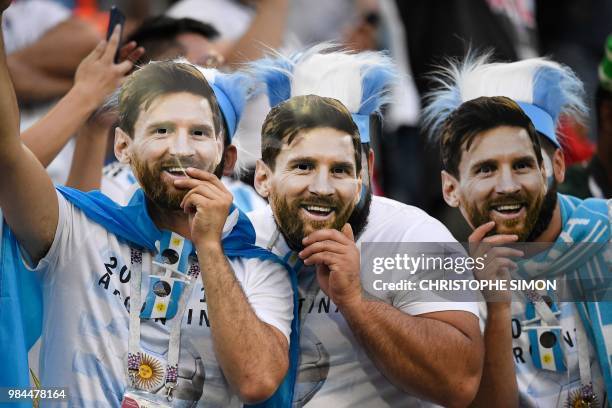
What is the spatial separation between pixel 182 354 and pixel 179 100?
604mm

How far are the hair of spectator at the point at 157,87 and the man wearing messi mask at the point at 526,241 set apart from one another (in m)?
0.61

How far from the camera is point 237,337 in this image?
91.6 inches

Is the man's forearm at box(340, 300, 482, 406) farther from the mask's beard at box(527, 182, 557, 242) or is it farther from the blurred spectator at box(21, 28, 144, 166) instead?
the blurred spectator at box(21, 28, 144, 166)

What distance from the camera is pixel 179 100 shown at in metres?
2.48

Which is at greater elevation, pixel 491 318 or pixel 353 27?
pixel 353 27

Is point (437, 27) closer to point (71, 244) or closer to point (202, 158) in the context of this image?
point (202, 158)

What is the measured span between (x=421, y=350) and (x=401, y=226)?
1.15ft

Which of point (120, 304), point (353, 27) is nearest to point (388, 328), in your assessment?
point (120, 304)

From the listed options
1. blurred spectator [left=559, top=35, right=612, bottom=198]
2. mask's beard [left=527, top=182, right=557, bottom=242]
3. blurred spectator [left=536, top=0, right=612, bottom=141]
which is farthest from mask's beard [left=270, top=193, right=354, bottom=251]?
blurred spectator [left=536, top=0, right=612, bottom=141]

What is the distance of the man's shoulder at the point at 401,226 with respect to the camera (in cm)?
254

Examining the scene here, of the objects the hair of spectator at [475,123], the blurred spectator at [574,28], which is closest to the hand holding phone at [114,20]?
the hair of spectator at [475,123]

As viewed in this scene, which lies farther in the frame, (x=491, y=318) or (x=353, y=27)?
(x=353, y=27)

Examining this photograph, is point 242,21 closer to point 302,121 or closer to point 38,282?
point 302,121

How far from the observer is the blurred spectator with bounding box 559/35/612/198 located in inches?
117
